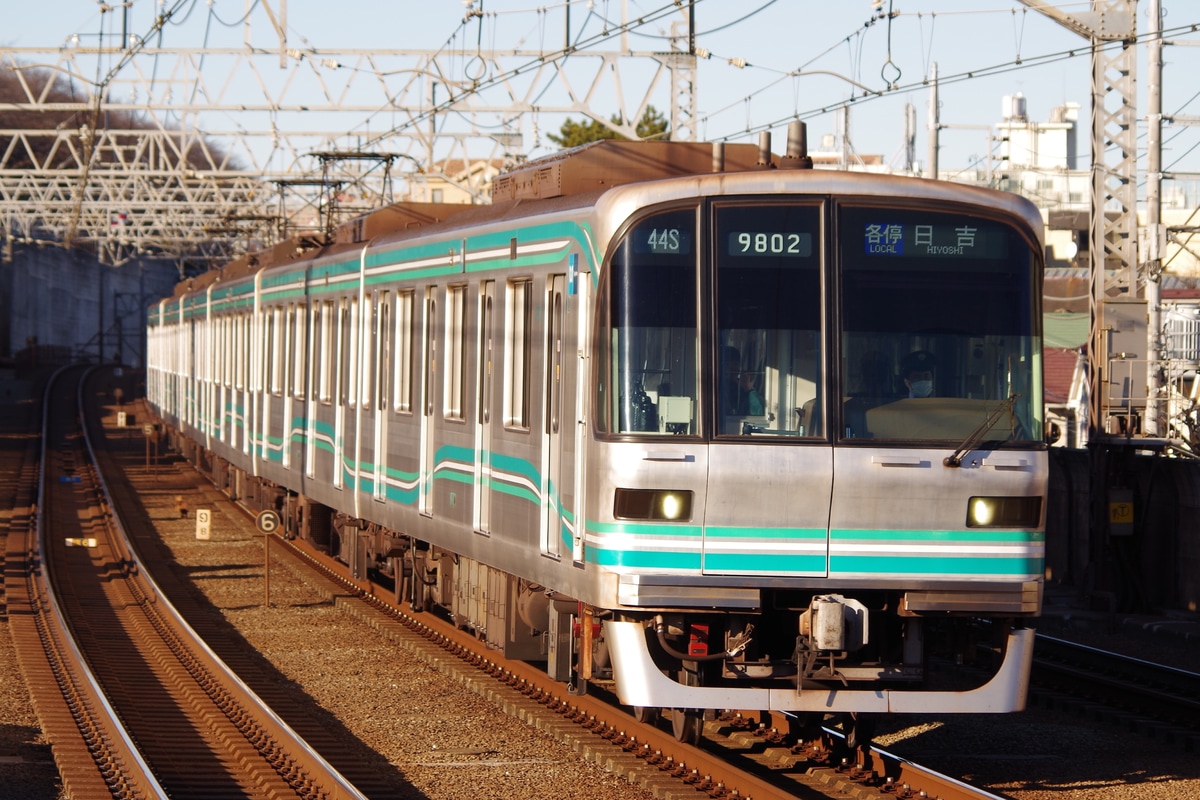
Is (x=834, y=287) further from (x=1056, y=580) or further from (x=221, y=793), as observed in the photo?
(x=1056, y=580)

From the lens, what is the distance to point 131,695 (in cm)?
1133

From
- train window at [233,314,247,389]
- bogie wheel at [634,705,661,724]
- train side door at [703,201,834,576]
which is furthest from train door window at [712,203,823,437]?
train window at [233,314,247,389]

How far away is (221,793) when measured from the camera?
8.66 m

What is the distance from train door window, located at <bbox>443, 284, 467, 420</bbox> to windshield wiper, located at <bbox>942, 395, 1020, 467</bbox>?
153 inches

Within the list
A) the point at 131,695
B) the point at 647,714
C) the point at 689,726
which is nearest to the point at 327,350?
the point at 131,695

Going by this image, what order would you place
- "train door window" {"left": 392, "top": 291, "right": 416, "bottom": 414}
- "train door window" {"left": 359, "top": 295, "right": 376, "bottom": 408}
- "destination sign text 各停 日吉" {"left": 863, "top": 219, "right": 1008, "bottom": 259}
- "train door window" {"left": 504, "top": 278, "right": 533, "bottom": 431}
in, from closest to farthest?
"destination sign text 各停 日吉" {"left": 863, "top": 219, "right": 1008, "bottom": 259} < "train door window" {"left": 504, "top": 278, "right": 533, "bottom": 431} < "train door window" {"left": 392, "top": 291, "right": 416, "bottom": 414} < "train door window" {"left": 359, "top": 295, "right": 376, "bottom": 408}

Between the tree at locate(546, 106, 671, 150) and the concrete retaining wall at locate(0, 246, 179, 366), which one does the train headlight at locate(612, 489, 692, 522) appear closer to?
the tree at locate(546, 106, 671, 150)

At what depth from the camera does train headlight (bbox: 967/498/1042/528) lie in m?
8.00

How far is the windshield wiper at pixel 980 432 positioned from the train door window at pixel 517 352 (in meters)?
2.61

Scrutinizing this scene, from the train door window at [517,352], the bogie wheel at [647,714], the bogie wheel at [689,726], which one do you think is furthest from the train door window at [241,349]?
the bogie wheel at [689,726]

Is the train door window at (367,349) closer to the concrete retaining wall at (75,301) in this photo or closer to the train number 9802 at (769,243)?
the train number 9802 at (769,243)

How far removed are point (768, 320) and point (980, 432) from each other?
110cm

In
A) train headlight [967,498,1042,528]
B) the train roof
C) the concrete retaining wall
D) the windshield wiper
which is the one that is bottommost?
train headlight [967,498,1042,528]

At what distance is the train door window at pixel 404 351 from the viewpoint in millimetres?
12375
